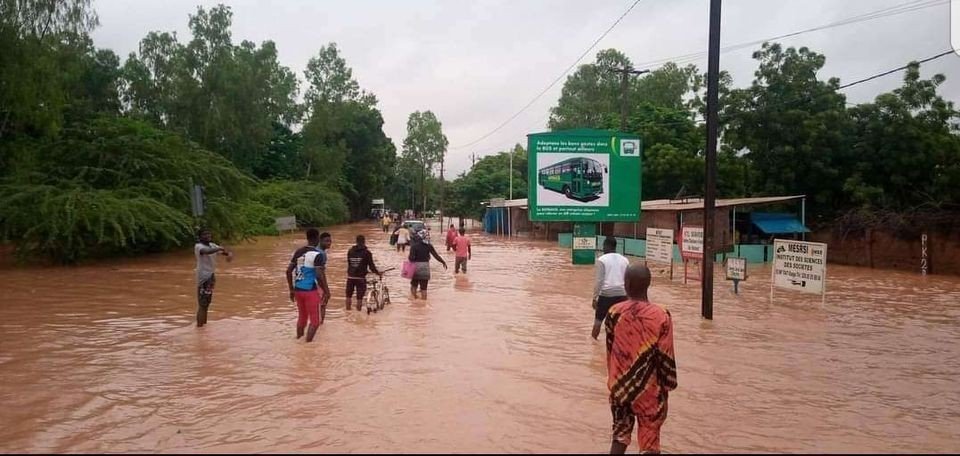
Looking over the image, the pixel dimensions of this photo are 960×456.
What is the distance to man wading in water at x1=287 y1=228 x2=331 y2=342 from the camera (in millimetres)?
8984

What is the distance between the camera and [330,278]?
62.9ft

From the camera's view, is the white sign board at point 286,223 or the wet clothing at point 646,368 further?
the white sign board at point 286,223

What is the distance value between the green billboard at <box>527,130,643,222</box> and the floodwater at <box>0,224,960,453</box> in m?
7.14

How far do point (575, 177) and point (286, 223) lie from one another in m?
29.6

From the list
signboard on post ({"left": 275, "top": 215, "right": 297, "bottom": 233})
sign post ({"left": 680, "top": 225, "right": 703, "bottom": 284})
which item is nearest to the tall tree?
signboard on post ({"left": 275, "top": 215, "right": 297, "bottom": 233})

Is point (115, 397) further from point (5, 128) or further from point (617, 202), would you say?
point (5, 128)

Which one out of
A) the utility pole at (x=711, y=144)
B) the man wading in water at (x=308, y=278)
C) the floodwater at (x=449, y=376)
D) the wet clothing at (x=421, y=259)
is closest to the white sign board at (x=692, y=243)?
the floodwater at (x=449, y=376)

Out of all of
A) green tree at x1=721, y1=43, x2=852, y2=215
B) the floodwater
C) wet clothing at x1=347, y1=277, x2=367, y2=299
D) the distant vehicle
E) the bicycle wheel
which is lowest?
the floodwater

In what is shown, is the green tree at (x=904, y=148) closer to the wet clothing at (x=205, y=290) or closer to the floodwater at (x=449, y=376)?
the floodwater at (x=449, y=376)

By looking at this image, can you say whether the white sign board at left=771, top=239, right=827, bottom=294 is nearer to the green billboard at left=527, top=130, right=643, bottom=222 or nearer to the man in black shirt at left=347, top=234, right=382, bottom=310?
the green billboard at left=527, top=130, right=643, bottom=222

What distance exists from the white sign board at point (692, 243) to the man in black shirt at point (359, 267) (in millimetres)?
8638

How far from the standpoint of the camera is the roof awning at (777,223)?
26.2 metres

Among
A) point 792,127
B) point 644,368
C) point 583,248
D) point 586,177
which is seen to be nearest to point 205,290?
point 644,368

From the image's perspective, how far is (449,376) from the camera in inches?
303
